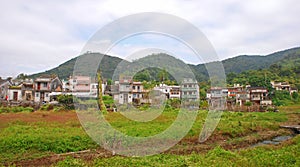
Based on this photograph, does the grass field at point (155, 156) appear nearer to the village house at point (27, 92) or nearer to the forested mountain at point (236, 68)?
the forested mountain at point (236, 68)

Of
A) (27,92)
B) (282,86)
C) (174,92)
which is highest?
(282,86)

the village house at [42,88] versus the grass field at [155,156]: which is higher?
the village house at [42,88]

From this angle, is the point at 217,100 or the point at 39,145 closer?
the point at 39,145

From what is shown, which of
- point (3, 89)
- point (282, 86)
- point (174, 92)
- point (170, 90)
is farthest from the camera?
point (282, 86)

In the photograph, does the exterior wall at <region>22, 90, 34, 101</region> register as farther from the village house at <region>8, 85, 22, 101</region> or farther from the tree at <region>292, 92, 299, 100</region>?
the tree at <region>292, 92, 299, 100</region>

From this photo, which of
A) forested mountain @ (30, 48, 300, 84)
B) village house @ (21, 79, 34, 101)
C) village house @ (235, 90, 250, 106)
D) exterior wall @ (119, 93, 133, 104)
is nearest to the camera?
forested mountain @ (30, 48, 300, 84)

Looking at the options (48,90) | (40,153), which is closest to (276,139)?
(40,153)

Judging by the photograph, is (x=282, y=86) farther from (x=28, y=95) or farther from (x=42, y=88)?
(x=28, y=95)

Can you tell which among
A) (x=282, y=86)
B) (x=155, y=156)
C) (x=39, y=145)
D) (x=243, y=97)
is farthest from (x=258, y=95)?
(x=39, y=145)

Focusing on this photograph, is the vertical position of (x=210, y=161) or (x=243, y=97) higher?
(x=243, y=97)

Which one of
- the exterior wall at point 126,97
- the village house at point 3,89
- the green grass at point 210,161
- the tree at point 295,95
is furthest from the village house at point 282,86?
the village house at point 3,89

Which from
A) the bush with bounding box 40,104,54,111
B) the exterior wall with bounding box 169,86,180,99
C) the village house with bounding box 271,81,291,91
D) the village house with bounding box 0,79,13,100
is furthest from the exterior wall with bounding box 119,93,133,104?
the village house with bounding box 271,81,291,91

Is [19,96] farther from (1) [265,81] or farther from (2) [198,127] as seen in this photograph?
(1) [265,81]

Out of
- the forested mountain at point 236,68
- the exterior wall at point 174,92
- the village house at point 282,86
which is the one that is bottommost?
the exterior wall at point 174,92
